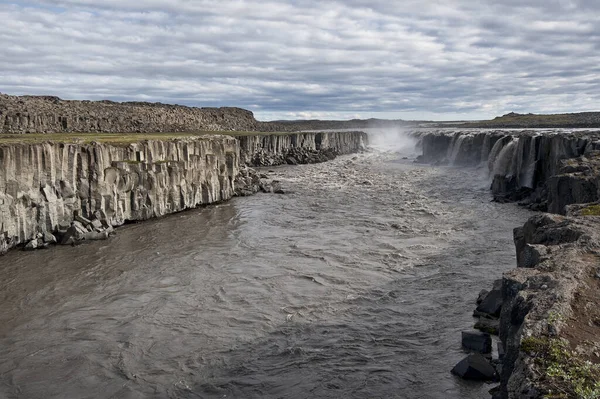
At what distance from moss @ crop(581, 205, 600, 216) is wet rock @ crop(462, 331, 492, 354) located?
4647mm

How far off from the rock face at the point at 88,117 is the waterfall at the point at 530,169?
1852 inches

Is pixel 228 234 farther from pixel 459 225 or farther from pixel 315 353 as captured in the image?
pixel 315 353

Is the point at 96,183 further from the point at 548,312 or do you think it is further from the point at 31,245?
the point at 548,312

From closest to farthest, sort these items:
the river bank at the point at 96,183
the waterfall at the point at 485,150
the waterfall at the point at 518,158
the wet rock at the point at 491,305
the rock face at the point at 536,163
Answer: the wet rock at the point at 491,305, the river bank at the point at 96,183, the rock face at the point at 536,163, the waterfall at the point at 518,158, the waterfall at the point at 485,150

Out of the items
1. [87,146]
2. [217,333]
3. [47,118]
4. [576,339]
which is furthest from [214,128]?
[576,339]

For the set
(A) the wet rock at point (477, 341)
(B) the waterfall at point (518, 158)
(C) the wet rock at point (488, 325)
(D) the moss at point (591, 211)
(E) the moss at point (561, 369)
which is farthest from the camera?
(B) the waterfall at point (518, 158)

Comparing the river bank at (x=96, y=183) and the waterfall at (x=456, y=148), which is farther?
the waterfall at (x=456, y=148)

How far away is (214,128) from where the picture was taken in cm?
10694

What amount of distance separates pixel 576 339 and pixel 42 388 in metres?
11.0

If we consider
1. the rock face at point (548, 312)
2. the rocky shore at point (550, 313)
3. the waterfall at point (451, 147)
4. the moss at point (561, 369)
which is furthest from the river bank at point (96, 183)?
the waterfall at point (451, 147)

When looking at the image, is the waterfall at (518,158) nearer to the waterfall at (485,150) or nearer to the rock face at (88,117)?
the waterfall at (485,150)

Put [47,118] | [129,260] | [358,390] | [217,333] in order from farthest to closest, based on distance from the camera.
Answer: [47,118], [129,260], [217,333], [358,390]

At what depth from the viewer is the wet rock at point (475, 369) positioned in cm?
1098

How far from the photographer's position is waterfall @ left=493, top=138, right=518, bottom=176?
1693 inches
